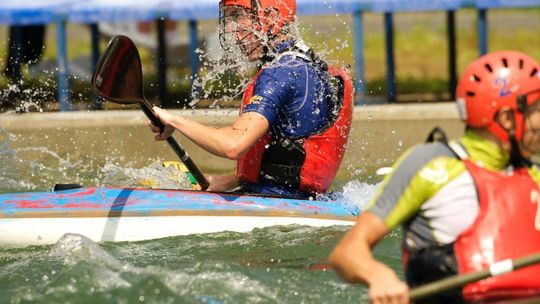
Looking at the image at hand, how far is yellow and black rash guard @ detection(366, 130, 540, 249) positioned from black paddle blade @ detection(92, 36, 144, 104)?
9.15 ft

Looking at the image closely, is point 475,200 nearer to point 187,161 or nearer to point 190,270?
point 190,270

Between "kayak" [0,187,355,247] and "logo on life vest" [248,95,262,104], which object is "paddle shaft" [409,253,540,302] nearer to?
"logo on life vest" [248,95,262,104]

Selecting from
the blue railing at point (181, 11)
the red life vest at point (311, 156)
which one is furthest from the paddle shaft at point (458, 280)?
the blue railing at point (181, 11)

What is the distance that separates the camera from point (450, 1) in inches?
407

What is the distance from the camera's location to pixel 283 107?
5.96m

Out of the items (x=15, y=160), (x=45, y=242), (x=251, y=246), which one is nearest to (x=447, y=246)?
(x=251, y=246)

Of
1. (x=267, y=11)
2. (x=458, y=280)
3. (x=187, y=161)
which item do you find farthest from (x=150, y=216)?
(x=458, y=280)

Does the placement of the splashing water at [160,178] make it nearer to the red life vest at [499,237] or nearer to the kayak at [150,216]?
the kayak at [150,216]

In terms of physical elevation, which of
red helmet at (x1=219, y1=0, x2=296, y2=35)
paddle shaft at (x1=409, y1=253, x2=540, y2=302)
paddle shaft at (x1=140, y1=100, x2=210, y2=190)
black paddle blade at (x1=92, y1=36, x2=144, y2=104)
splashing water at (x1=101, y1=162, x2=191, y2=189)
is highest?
red helmet at (x1=219, y1=0, x2=296, y2=35)

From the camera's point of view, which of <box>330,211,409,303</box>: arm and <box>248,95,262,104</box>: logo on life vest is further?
<box>248,95,262,104</box>: logo on life vest

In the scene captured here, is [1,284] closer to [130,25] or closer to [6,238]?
[6,238]

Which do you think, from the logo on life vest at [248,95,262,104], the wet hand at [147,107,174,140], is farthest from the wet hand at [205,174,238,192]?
the logo on life vest at [248,95,262,104]

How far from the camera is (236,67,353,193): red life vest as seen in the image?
6.10 m

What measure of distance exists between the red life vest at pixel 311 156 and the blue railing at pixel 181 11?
3.83 metres
